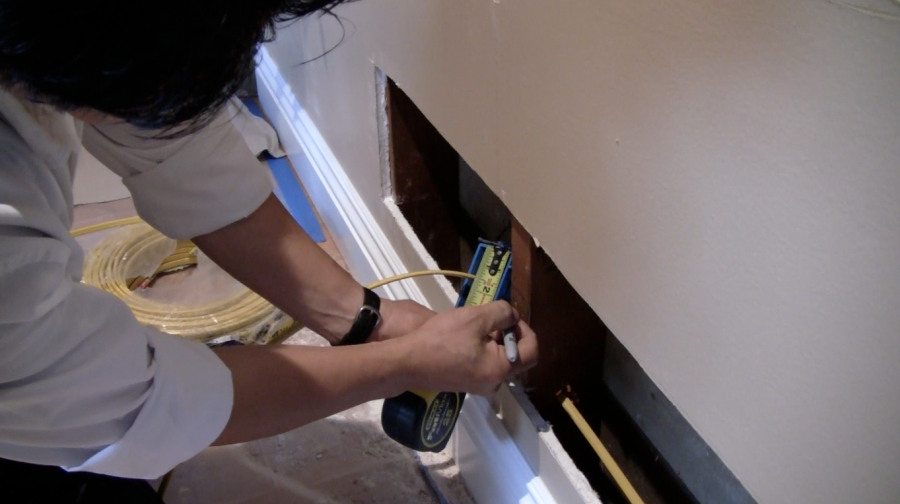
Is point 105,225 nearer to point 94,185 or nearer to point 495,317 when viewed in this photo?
point 94,185

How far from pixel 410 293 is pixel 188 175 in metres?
0.49

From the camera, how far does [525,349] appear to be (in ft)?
2.55

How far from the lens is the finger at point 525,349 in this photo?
77 cm

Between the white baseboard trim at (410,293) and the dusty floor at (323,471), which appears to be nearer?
the white baseboard trim at (410,293)

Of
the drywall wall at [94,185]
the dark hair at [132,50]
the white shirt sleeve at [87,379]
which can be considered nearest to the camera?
the dark hair at [132,50]

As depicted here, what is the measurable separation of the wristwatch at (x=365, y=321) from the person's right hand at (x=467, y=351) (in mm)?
140

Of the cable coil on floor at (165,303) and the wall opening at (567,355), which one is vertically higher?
the wall opening at (567,355)

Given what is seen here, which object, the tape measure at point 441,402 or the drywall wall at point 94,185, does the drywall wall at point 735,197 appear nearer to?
the tape measure at point 441,402

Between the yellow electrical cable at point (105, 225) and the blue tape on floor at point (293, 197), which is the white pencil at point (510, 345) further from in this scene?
the yellow electrical cable at point (105, 225)

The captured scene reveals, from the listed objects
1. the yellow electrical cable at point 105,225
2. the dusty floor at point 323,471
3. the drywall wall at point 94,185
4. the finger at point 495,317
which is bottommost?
the drywall wall at point 94,185

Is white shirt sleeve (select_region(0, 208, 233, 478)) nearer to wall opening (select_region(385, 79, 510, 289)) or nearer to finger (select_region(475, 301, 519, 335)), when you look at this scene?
finger (select_region(475, 301, 519, 335))

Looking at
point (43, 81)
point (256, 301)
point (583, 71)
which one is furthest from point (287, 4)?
point (256, 301)

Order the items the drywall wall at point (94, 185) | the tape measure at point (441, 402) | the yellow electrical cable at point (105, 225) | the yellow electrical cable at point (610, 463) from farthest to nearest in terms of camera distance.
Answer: the drywall wall at point (94, 185) → the yellow electrical cable at point (105, 225) → the tape measure at point (441, 402) → the yellow electrical cable at point (610, 463)

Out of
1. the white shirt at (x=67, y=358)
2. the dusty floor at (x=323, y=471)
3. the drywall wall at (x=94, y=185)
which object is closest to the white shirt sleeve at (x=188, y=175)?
the white shirt at (x=67, y=358)
